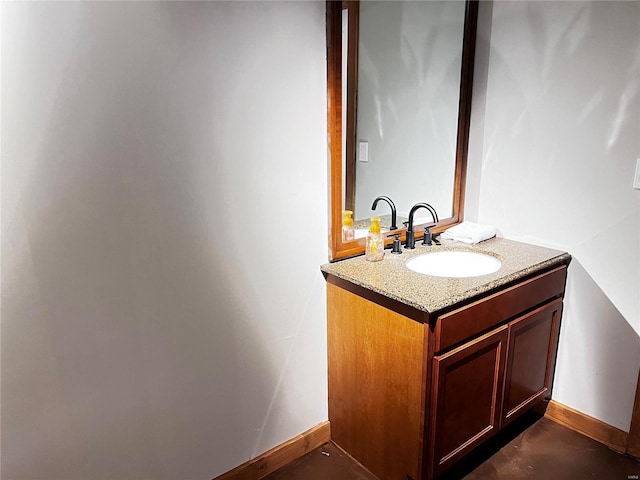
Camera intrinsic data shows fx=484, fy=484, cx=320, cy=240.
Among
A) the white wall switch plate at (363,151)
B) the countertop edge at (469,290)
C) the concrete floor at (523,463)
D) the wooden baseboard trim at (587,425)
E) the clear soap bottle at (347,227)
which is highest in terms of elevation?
the white wall switch plate at (363,151)

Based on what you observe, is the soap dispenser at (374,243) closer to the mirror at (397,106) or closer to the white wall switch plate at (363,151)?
the mirror at (397,106)

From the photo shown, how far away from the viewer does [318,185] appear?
1.77 metres

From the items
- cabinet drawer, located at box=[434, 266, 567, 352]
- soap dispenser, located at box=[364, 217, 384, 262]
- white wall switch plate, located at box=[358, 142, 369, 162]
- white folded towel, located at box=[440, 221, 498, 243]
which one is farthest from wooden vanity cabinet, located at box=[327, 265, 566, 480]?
white wall switch plate, located at box=[358, 142, 369, 162]

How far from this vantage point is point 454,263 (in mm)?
2053

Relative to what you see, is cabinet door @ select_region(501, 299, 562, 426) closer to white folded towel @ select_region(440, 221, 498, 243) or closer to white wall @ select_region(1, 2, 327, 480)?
white folded towel @ select_region(440, 221, 498, 243)

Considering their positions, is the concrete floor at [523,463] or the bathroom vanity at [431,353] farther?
the concrete floor at [523,463]

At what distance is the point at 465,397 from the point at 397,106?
3.98ft

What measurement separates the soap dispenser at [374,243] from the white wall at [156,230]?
170 millimetres

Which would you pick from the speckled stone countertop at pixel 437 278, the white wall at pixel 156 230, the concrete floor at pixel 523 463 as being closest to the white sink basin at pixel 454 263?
the speckled stone countertop at pixel 437 278

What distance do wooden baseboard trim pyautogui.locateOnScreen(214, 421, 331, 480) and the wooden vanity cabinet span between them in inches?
2.4

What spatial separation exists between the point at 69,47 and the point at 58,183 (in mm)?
334

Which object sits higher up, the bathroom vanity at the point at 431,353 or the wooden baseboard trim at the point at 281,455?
the bathroom vanity at the point at 431,353

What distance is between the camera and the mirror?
5.85 ft

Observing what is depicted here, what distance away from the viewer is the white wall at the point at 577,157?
1787mm
